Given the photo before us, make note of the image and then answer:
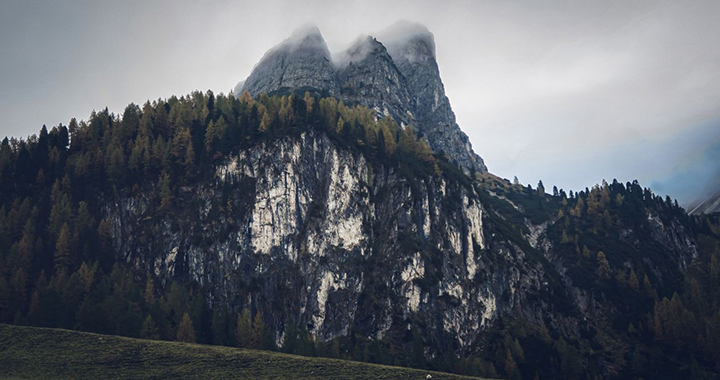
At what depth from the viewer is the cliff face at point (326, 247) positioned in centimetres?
14550

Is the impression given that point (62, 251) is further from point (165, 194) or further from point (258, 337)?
point (258, 337)

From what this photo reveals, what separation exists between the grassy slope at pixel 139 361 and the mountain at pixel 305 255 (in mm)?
16830

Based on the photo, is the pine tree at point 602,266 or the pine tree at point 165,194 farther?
the pine tree at point 602,266

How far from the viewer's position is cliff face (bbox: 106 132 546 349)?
14550 centimetres

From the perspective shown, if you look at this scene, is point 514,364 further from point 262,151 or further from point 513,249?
point 262,151

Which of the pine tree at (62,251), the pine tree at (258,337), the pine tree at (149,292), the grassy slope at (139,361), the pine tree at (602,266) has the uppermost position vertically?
the pine tree at (602,266)

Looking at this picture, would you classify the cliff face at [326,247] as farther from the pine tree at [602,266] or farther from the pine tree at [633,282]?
the pine tree at [633,282]

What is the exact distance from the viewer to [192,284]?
474ft

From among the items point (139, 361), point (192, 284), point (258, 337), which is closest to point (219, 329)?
point (258, 337)

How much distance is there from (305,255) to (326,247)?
693cm

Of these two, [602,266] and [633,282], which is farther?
[602,266]

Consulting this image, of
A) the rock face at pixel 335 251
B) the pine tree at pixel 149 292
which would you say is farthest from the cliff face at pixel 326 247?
the pine tree at pixel 149 292

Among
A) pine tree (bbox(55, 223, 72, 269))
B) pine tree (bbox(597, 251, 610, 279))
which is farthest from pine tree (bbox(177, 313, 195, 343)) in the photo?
pine tree (bbox(597, 251, 610, 279))

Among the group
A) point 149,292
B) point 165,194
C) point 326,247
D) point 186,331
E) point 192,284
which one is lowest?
A: point 186,331
